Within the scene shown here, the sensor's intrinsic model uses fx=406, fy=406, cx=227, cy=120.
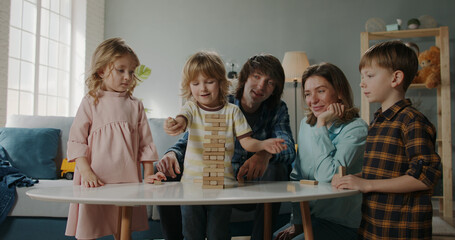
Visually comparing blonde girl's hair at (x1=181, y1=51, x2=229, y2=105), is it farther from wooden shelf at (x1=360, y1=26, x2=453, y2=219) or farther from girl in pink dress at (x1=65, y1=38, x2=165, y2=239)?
wooden shelf at (x1=360, y1=26, x2=453, y2=219)

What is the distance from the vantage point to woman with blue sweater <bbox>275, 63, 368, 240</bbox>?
148 cm

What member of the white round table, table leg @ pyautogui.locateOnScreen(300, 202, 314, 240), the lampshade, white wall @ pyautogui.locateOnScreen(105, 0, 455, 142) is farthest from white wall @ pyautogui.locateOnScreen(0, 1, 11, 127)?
table leg @ pyautogui.locateOnScreen(300, 202, 314, 240)

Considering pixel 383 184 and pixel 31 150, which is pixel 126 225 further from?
pixel 31 150

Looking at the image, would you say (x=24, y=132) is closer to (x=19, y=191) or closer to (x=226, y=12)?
(x=19, y=191)

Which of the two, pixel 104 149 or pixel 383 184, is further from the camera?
pixel 104 149

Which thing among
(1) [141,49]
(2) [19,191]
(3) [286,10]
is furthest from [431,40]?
(2) [19,191]

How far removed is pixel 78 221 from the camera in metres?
1.43

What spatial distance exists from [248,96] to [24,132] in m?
1.88

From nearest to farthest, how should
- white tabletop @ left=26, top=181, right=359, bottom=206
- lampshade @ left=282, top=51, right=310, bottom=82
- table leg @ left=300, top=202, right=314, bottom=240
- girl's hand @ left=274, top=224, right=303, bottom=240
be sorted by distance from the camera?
1. white tabletop @ left=26, top=181, right=359, bottom=206
2. table leg @ left=300, top=202, right=314, bottom=240
3. girl's hand @ left=274, top=224, right=303, bottom=240
4. lampshade @ left=282, top=51, right=310, bottom=82

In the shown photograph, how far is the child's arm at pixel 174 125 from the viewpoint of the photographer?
130 cm

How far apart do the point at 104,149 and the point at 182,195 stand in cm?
58

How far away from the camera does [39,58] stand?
191 inches

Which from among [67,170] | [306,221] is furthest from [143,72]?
[306,221]

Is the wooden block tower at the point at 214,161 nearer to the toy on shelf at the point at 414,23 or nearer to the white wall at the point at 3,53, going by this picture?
the white wall at the point at 3,53
